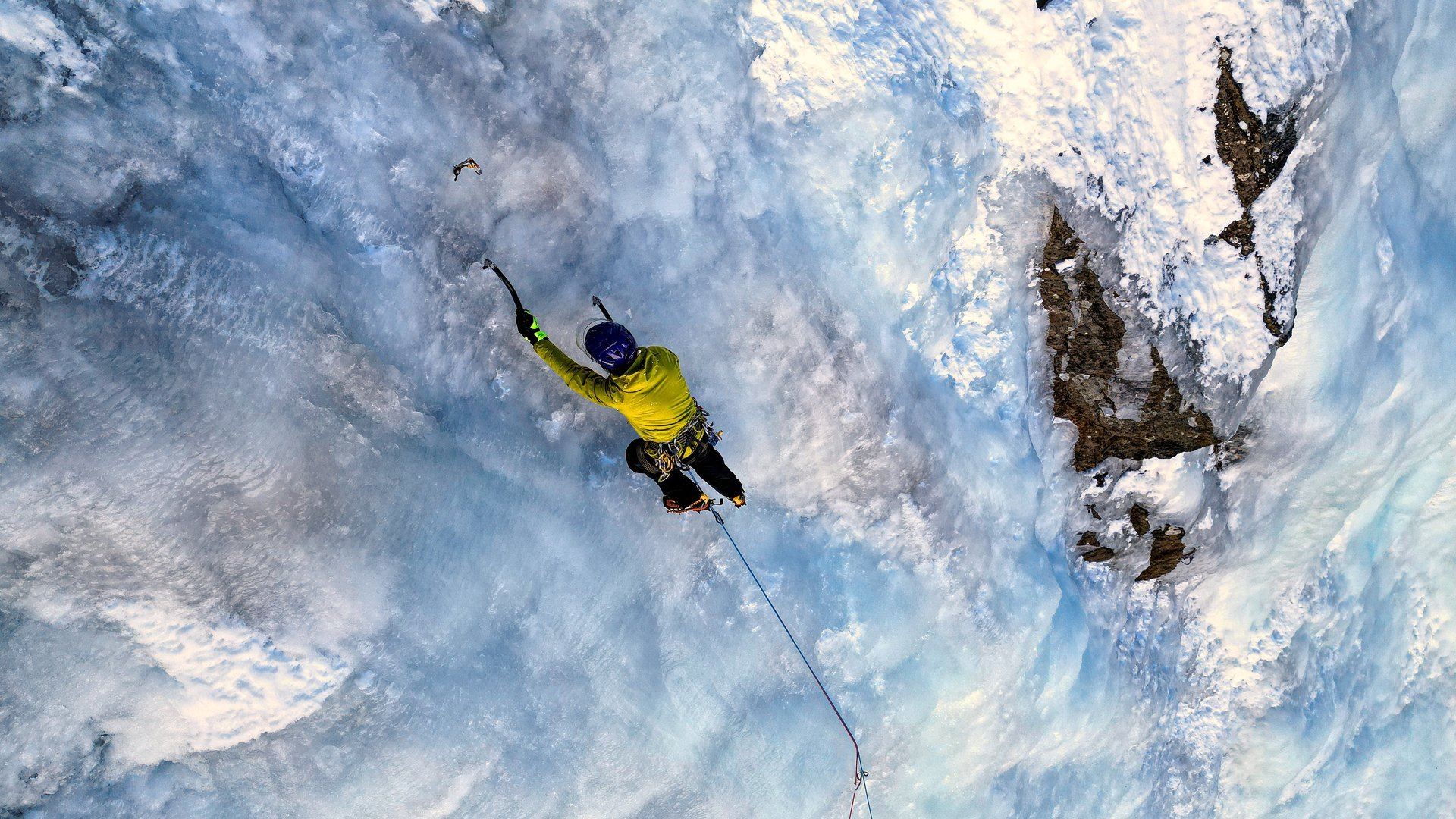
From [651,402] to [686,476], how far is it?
0.65 m

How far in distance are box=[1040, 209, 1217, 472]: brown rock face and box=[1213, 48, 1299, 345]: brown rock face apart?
0.84 meters

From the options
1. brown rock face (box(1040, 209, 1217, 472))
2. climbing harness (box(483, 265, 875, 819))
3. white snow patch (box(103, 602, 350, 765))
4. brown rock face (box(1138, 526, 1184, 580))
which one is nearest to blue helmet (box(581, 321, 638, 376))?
climbing harness (box(483, 265, 875, 819))

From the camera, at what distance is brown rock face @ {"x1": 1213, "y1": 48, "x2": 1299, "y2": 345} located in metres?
4.45

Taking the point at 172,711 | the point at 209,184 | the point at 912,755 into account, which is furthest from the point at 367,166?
the point at 912,755

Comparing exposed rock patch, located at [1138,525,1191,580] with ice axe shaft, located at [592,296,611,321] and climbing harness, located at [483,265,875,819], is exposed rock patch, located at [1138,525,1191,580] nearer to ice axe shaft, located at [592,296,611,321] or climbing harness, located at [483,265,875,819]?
climbing harness, located at [483,265,875,819]

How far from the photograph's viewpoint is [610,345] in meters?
3.28

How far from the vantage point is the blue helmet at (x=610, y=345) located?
10.7 ft

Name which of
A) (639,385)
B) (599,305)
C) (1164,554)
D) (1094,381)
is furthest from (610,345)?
(1164,554)

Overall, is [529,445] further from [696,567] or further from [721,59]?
[721,59]

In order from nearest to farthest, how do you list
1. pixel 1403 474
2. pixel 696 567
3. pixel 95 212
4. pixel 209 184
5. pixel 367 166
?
pixel 95 212 → pixel 209 184 → pixel 367 166 → pixel 696 567 → pixel 1403 474

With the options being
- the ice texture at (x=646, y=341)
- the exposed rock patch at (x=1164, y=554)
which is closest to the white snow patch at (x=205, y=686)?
the ice texture at (x=646, y=341)

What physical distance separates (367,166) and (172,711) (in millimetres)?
2700

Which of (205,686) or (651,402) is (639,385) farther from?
(205,686)

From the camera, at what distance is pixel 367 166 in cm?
384
